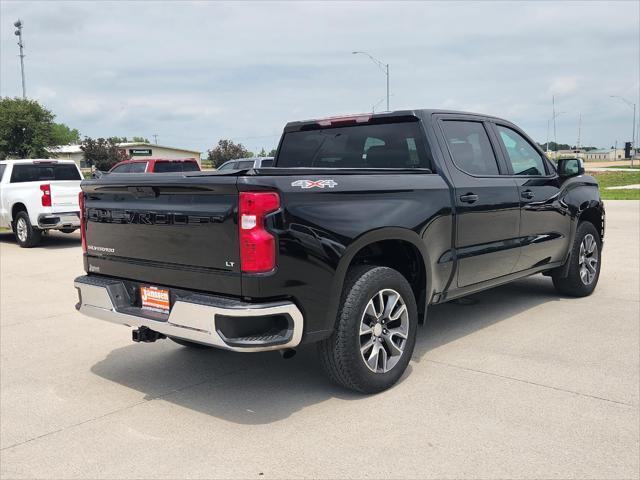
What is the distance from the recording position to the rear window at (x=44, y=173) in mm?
13477

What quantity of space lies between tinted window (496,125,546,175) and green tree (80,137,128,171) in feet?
214

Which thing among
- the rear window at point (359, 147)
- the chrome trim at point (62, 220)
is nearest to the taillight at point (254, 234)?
the rear window at point (359, 147)

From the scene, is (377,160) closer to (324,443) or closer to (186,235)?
(186,235)

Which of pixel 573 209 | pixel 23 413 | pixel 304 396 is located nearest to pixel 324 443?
pixel 304 396

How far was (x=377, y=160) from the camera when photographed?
205 inches

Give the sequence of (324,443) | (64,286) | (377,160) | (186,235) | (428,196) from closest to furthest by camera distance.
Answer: (324,443) → (186,235) → (428,196) → (377,160) → (64,286)

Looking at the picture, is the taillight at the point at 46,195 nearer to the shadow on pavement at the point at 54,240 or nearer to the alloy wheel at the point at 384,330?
the shadow on pavement at the point at 54,240

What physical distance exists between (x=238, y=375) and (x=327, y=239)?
1.47 m

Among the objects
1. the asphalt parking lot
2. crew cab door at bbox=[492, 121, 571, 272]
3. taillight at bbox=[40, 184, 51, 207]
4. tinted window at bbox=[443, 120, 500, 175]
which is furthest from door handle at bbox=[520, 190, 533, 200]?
taillight at bbox=[40, 184, 51, 207]

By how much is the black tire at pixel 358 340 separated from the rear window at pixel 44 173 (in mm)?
10990

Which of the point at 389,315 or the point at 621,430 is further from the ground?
the point at 389,315

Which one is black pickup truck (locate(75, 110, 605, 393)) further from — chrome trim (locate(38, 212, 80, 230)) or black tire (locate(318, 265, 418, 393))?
chrome trim (locate(38, 212, 80, 230))

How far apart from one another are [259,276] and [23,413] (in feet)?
6.25

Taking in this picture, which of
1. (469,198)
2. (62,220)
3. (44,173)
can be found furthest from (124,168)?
(469,198)
